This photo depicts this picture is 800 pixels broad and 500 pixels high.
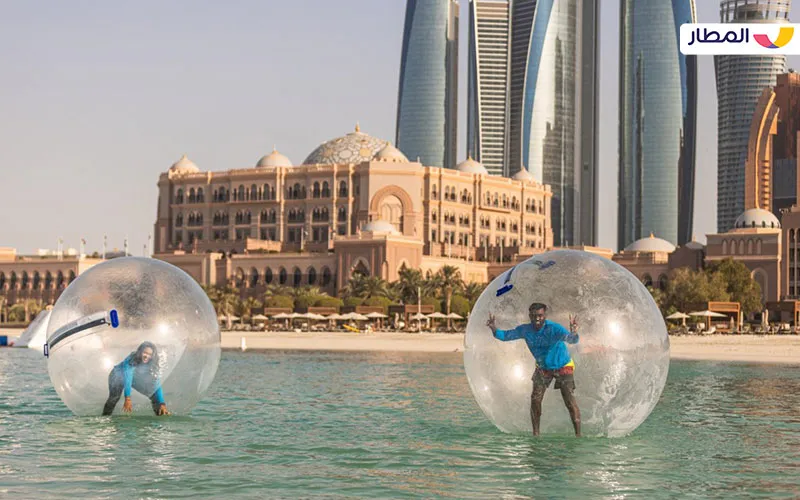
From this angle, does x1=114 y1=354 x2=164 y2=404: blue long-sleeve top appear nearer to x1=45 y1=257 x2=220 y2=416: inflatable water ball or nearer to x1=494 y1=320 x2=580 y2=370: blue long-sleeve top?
x1=45 y1=257 x2=220 y2=416: inflatable water ball

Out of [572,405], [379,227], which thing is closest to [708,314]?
[379,227]

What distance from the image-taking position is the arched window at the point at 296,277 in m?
126

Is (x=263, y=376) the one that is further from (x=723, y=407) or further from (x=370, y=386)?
(x=723, y=407)

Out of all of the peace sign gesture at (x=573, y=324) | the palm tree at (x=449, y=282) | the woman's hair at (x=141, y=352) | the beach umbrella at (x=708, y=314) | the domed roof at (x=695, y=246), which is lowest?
the woman's hair at (x=141, y=352)

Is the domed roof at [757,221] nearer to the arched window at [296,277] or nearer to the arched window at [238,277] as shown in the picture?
the arched window at [296,277]

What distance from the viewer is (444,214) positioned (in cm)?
13762

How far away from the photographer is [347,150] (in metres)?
145

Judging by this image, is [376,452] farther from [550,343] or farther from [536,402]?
[550,343]

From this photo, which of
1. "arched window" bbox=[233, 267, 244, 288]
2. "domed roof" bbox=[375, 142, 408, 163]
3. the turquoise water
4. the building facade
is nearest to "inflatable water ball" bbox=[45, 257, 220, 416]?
the turquoise water

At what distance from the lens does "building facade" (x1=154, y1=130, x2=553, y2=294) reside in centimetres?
12656

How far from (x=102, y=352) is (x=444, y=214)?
384 ft

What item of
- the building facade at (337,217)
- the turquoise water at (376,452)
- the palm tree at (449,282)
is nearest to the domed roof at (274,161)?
the building facade at (337,217)

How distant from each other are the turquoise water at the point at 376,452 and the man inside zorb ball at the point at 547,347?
3.36 feet

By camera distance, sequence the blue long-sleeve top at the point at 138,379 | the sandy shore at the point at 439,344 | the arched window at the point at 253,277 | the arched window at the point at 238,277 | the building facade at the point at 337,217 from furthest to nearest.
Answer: the arched window at the point at 238,277
the arched window at the point at 253,277
the building facade at the point at 337,217
the sandy shore at the point at 439,344
the blue long-sleeve top at the point at 138,379
